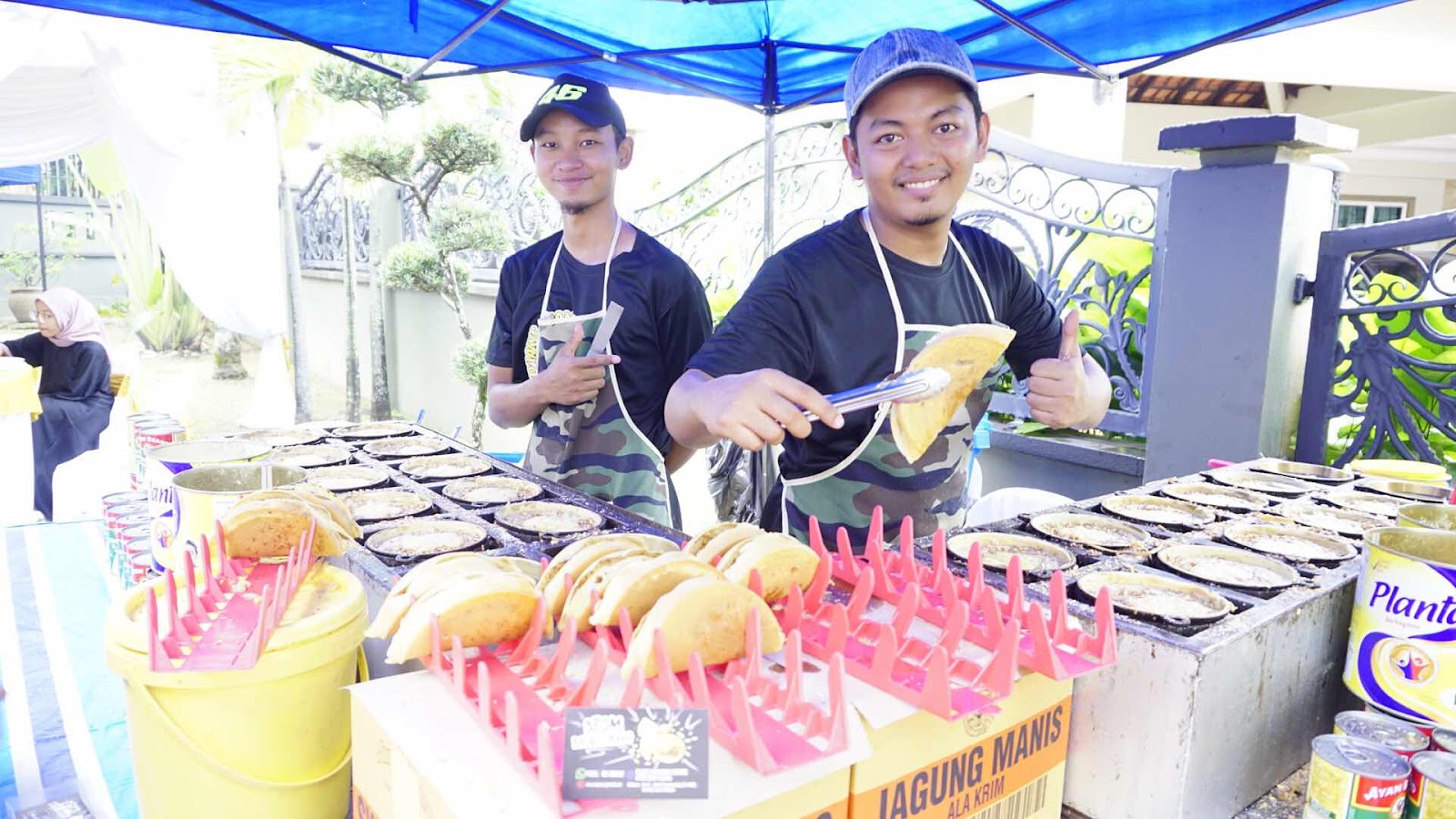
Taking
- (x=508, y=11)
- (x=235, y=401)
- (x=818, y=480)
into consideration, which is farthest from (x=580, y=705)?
(x=235, y=401)

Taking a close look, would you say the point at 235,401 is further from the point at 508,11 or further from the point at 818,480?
the point at 818,480

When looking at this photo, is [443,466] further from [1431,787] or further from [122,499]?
[1431,787]

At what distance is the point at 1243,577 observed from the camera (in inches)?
51.0

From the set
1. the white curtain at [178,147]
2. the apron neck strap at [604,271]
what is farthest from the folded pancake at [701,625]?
the white curtain at [178,147]

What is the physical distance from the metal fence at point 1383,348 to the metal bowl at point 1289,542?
249cm

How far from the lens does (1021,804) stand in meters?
1.00

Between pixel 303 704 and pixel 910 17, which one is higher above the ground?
pixel 910 17

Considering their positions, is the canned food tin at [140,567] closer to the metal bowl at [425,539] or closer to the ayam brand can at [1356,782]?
the metal bowl at [425,539]

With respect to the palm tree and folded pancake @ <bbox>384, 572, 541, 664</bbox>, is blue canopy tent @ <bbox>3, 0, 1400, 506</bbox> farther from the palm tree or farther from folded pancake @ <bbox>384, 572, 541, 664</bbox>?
the palm tree

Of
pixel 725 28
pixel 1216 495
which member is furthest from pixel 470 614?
pixel 725 28

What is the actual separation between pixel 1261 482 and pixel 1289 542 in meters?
0.57

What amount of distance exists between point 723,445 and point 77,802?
390 centimetres

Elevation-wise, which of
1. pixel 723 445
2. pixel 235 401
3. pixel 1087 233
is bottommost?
pixel 235 401

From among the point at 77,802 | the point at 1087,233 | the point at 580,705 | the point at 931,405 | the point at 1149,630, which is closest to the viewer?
the point at 580,705
